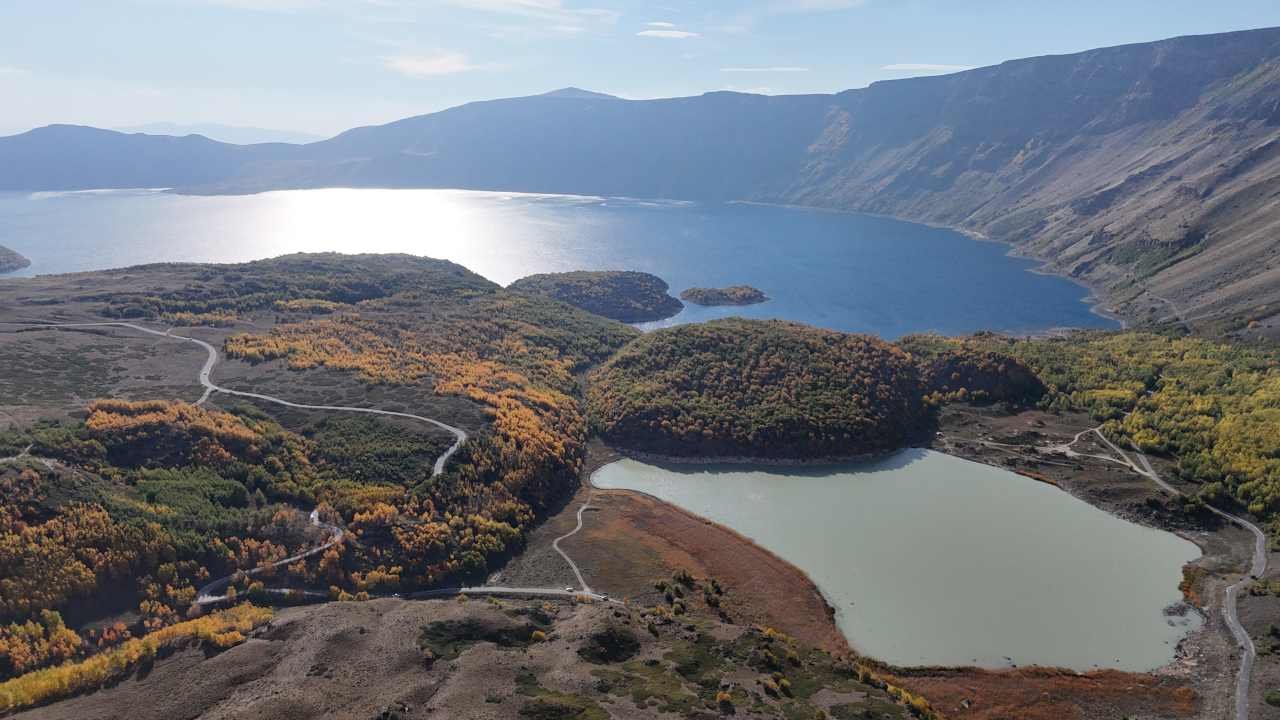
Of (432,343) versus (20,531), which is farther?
(432,343)

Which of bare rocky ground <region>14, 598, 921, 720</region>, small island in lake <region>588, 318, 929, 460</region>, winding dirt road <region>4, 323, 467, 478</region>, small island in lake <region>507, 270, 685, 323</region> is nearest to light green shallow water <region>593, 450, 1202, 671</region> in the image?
small island in lake <region>588, 318, 929, 460</region>

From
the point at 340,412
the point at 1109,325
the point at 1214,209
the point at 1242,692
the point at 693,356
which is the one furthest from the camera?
the point at 1214,209

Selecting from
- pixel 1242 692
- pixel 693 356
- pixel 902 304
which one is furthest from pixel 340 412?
pixel 902 304

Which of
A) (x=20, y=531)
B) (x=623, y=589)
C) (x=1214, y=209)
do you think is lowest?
(x=623, y=589)

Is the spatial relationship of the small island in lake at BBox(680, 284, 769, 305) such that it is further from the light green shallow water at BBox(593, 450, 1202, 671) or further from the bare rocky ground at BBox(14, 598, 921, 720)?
the bare rocky ground at BBox(14, 598, 921, 720)

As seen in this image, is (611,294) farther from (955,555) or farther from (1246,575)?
(1246,575)

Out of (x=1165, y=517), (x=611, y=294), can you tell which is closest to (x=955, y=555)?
(x=1165, y=517)

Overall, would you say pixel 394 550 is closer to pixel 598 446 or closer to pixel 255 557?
pixel 255 557

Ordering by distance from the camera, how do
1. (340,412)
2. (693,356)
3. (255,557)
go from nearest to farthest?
1. (255,557)
2. (340,412)
3. (693,356)
